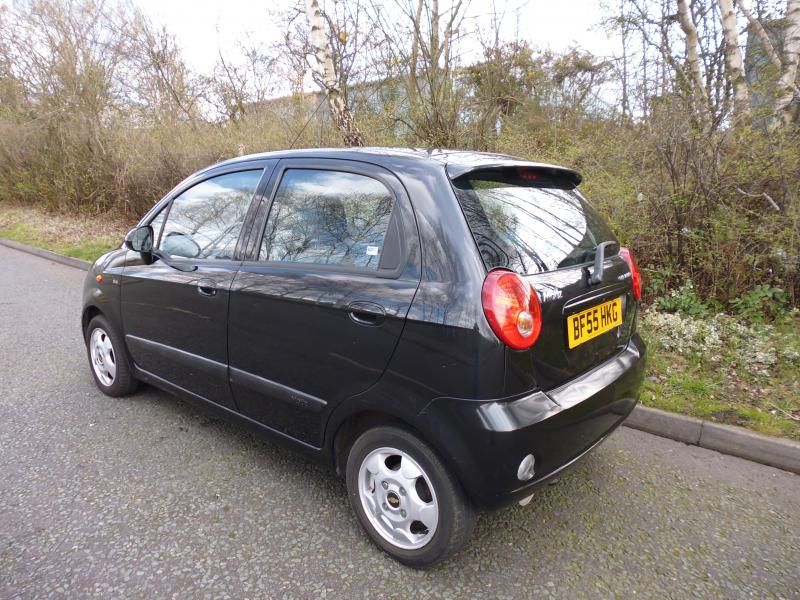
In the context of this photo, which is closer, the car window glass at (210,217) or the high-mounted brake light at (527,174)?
the high-mounted brake light at (527,174)

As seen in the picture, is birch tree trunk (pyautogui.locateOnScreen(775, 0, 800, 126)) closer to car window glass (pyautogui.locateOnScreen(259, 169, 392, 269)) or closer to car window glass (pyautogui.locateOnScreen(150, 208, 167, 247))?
car window glass (pyautogui.locateOnScreen(259, 169, 392, 269))

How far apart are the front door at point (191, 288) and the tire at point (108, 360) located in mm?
211

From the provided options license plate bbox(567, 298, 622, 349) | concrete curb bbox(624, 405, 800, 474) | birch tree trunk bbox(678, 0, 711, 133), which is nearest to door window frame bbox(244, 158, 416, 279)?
license plate bbox(567, 298, 622, 349)

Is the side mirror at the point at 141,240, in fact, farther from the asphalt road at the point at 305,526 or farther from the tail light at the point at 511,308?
the tail light at the point at 511,308

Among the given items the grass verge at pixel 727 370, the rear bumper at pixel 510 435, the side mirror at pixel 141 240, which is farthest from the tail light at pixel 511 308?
the side mirror at pixel 141 240

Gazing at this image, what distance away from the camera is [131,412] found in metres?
3.33

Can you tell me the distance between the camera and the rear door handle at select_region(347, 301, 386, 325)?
189 cm

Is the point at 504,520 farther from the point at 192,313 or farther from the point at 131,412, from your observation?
the point at 131,412

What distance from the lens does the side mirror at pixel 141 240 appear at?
3.07 m

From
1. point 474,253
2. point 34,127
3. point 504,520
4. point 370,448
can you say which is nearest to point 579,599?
point 504,520

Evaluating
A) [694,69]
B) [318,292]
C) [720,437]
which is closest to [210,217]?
[318,292]

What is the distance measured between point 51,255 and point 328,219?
10.1 m

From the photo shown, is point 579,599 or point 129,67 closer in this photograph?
point 579,599

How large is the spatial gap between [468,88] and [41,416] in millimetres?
6787
